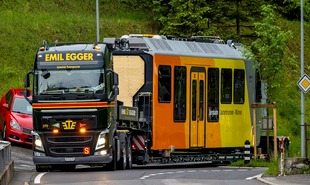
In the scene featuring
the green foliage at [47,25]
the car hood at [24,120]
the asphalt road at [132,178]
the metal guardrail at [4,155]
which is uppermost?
the green foliage at [47,25]

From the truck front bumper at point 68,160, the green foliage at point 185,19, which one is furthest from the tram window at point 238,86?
the green foliage at point 185,19

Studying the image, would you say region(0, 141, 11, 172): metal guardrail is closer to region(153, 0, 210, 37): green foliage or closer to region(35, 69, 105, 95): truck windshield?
region(35, 69, 105, 95): truck windshield

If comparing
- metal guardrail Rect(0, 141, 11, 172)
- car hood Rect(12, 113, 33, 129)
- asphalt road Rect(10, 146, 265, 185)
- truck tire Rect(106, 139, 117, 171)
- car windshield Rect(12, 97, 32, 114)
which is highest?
car windshield Rect(12, 97, 32, 114)

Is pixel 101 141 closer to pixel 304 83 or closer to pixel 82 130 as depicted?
pixel 82 130

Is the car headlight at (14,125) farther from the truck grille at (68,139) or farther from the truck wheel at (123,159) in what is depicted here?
the truck grille at (68,139)

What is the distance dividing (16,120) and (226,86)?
7654 mm

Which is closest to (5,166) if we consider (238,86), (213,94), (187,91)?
(187,91)

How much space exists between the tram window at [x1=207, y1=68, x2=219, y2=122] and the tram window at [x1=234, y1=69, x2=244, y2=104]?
148 centimetres

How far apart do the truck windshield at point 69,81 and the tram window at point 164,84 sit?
4.24 meters

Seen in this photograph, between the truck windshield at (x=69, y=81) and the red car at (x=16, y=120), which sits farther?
the red car at (x=16, y=120)

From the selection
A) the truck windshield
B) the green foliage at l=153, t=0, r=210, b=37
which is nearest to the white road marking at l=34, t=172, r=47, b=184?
the truck windshield

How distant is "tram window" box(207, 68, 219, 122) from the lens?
37000 millimetres

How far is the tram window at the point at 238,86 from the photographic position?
3881 cm

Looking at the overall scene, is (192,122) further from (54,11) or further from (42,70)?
(54,11)
